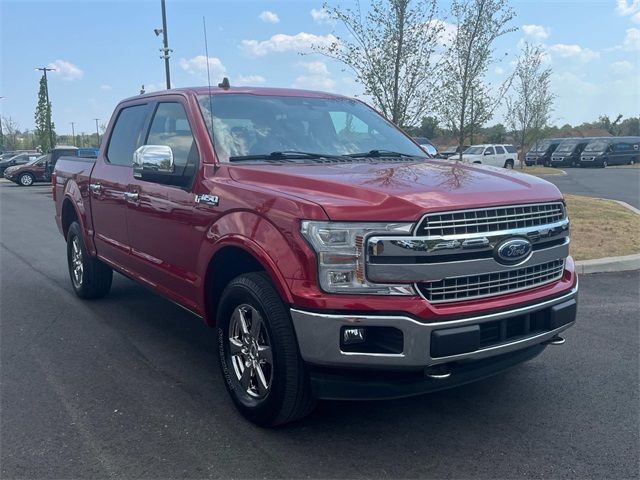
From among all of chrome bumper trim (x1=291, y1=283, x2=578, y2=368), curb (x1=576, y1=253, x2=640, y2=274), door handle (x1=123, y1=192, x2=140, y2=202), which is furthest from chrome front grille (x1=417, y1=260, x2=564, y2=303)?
curb (x1=576, y1=253, x2=640, y2=274)

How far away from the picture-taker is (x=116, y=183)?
538 centimetres

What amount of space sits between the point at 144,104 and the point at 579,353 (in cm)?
423

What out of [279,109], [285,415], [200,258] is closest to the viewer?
[285,415]

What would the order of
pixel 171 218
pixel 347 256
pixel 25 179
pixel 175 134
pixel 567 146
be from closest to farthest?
1. pixel 347 256
2. pixel 171 218
3. pixel 175 134
4. pixel 25 179
5. pixel 567 146

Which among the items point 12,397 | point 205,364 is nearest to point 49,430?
point 12,397

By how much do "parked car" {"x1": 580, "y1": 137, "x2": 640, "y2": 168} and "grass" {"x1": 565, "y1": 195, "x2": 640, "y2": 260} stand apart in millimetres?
31370

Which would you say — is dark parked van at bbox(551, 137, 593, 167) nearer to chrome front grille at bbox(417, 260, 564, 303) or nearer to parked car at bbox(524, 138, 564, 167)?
parked car at bbox(524, 138, 564, 167)

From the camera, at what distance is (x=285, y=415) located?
3.42m

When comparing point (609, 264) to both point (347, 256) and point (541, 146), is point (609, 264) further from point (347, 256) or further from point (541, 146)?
point (541, 146)

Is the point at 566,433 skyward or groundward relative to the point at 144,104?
groundward

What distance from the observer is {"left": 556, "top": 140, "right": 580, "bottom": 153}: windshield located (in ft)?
144

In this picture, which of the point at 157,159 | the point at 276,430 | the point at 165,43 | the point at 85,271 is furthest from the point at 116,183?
the point at 165,43

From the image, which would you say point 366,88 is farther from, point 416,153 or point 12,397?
point 12,397

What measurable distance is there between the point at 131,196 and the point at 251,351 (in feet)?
6.75
